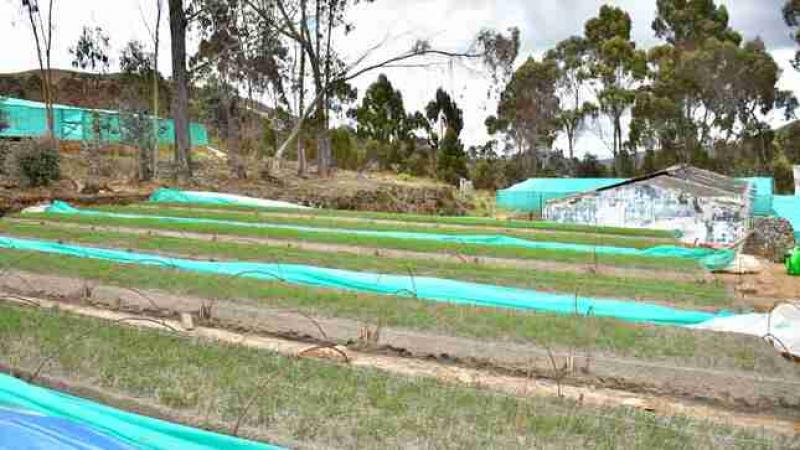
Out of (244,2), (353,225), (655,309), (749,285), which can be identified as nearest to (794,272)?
(749,285)

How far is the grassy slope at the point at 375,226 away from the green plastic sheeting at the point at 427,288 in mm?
5192

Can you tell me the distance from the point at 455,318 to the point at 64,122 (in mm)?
23114

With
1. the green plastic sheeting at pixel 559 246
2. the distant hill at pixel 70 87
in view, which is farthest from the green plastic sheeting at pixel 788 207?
the distant hill at pixel 70 87

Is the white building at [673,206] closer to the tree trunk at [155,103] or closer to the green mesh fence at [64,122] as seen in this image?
the tree trunk at [155,103]

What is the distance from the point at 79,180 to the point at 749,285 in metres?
17.5

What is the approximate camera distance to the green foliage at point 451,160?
3809 centimetres

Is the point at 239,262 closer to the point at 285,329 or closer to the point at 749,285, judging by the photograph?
the point at 285,329

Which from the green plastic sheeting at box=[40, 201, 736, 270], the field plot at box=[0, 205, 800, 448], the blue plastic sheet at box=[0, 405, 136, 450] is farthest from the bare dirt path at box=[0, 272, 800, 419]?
the green plastic sheeting at box=[40, 201, 736, 270]

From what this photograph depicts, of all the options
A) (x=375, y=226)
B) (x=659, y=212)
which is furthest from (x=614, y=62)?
(x=375, y=226)

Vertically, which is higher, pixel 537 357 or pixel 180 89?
pixel 180 89

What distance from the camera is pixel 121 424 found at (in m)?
3.35

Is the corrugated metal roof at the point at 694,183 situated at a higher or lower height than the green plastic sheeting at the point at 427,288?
higher

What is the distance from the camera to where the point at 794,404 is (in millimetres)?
4625

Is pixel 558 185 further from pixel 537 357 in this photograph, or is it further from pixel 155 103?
pixel 537 357
